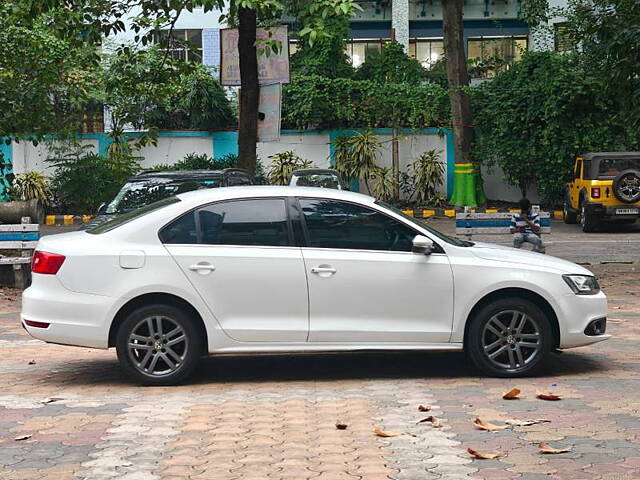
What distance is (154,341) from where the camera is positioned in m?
9.05

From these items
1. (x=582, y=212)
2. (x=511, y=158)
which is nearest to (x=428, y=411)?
(x=582, y=212)

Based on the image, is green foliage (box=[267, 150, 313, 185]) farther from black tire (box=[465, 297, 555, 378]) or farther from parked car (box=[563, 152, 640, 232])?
black tire (box=[465, 297, 555, 378])

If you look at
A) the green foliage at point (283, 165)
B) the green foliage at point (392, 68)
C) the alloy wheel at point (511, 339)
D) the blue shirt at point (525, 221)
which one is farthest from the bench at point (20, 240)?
the green foliage at point (392, 68)

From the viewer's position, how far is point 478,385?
358 inches

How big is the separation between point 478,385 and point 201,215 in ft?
8.46

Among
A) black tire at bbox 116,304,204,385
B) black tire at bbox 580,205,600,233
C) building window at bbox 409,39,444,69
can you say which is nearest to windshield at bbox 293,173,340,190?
black tire at bbox 580,205,600,233

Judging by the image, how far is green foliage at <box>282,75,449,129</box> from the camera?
3278cm

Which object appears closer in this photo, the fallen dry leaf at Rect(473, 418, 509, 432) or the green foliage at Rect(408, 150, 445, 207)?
the fallen dry leaf at Rect(473, 418, 509, 432)

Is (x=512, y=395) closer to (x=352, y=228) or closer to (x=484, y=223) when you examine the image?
(x=352, y=228)

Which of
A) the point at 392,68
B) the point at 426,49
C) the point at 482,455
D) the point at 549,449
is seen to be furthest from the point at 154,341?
the point at 426,49

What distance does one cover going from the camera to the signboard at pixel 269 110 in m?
19.4

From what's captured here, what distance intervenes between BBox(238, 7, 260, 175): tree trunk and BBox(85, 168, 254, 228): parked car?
3.42 m

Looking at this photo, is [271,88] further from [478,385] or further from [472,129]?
[472,129]

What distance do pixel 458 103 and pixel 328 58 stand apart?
5067 mm
